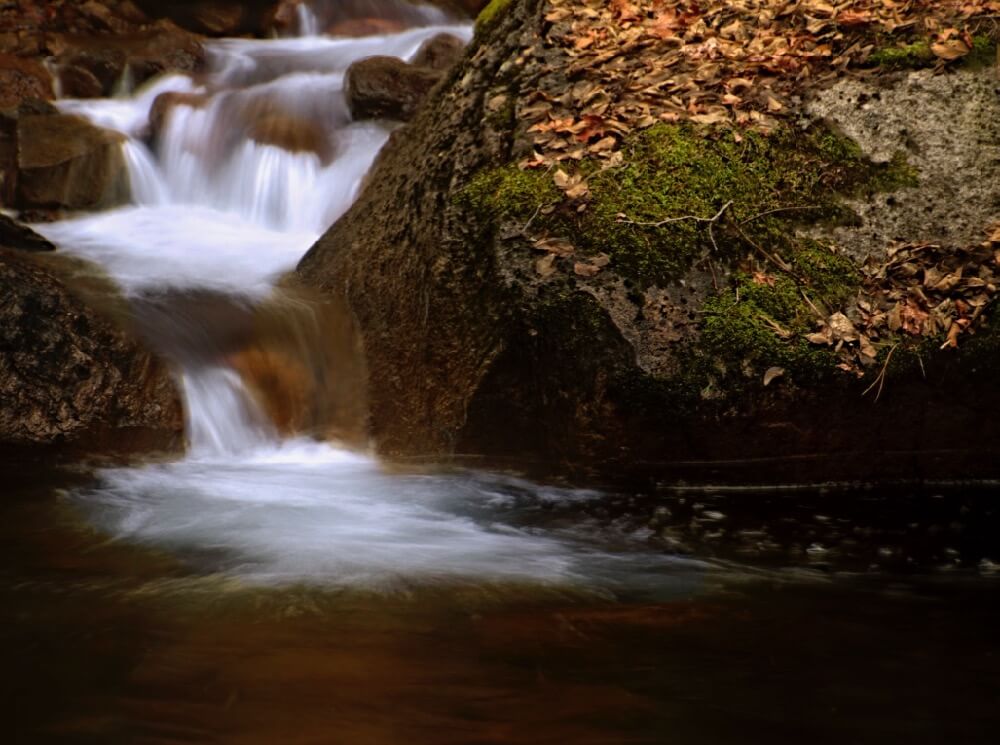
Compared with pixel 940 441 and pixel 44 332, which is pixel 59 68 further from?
pixel 940 441

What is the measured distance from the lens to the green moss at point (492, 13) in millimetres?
6383

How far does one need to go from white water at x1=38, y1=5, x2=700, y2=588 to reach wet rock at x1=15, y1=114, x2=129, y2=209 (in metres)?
0.22

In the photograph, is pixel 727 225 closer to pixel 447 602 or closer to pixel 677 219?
pixel 677 219

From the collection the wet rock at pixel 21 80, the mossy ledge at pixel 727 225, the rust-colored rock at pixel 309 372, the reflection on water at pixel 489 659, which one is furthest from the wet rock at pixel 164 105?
the reflection on water at pixel 489 659

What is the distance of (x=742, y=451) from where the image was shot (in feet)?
16.1

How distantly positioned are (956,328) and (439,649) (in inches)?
127

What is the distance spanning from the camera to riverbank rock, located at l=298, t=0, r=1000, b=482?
4.72 m

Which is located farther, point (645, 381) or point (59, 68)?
point (59, 68)

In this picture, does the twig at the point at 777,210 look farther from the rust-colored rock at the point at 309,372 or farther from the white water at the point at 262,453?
the rust-colored rock at the point at 309,372

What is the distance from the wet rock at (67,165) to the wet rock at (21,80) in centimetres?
216

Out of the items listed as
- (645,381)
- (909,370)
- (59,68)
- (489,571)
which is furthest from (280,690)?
(59,68)

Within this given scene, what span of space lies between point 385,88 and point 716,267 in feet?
23.5

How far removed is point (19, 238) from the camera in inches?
302

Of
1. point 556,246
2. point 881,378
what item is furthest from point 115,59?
point 881,378
